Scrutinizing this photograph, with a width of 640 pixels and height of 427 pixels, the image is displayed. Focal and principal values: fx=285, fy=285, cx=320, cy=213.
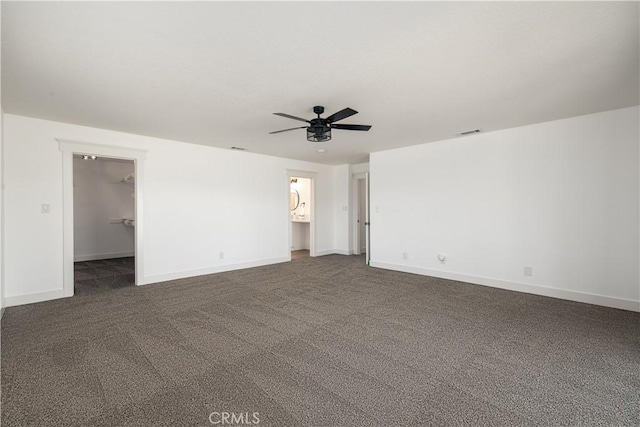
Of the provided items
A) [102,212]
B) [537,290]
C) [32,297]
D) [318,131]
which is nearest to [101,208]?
[102,212]

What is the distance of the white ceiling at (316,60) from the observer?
175 centimetres

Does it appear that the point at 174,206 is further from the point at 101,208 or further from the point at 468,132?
the point at 468,132

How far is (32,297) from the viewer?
373cm

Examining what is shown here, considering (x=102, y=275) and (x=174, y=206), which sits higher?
(x=174, y=206)

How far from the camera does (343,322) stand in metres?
3.09

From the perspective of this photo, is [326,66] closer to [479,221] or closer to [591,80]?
[591,80]

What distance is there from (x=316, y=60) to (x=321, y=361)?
2404 mm

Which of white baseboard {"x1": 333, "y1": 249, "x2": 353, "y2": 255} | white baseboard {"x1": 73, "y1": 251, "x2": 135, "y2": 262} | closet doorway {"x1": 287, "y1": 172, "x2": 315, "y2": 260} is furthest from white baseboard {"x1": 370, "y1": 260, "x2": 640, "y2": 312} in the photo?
white baseboard {"x1": 73, "y1": 251, "x2": 135, "y2": 262}

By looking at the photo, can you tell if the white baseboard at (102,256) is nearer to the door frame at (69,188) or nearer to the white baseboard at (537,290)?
the door frame at (69,188)

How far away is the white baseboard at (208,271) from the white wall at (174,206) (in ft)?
0.06

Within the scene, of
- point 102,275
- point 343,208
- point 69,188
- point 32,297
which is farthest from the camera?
point 343,208

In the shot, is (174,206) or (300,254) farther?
(300,254)

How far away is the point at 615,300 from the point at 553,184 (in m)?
1.59

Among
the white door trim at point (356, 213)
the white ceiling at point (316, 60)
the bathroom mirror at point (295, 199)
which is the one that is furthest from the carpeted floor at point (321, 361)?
the bathroom mirror at point (295, 199)
